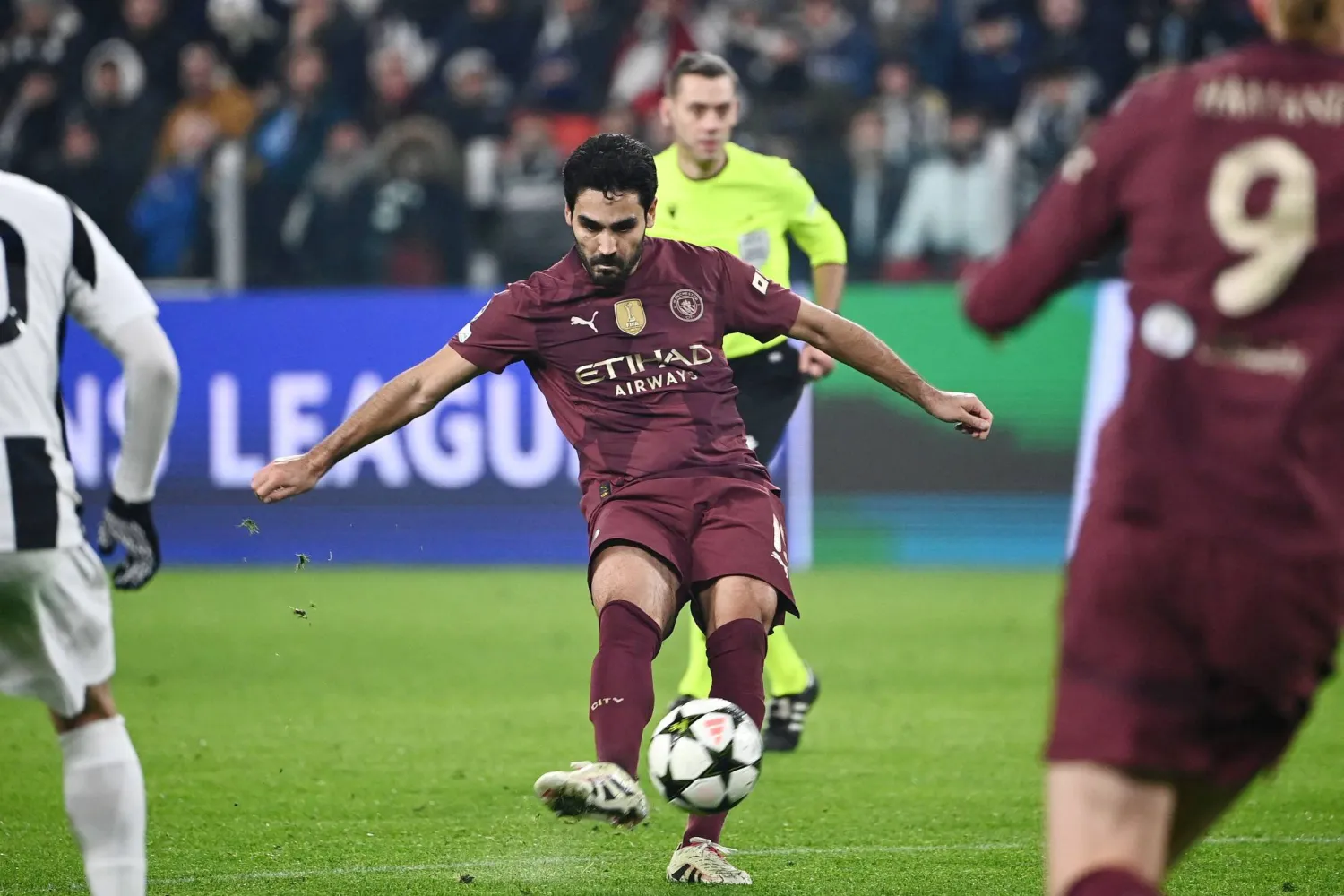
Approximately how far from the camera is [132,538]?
13.5 feet

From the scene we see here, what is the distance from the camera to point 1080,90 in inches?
586

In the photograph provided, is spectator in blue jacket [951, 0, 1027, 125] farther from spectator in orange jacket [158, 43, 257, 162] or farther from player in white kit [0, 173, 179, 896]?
player in white kit [0, 173, 179, 896]

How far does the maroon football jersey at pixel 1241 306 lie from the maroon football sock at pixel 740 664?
2.07m

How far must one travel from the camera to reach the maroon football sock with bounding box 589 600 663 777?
185 inches

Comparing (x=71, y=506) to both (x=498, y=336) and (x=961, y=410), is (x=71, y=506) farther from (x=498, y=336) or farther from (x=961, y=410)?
(x=961, y=410)

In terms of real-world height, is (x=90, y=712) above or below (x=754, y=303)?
below

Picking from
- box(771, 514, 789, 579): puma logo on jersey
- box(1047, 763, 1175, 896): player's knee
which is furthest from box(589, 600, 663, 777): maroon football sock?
box(1047, 763, 1175, 896): player's knee

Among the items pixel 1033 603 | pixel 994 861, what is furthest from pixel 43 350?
pixel 1033 603

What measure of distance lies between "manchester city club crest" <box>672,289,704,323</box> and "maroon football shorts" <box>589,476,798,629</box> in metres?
0.44

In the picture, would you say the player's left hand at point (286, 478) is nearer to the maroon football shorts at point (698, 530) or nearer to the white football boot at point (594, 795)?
the maroon football shorts at point (698, 530)

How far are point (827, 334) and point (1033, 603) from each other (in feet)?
21.4

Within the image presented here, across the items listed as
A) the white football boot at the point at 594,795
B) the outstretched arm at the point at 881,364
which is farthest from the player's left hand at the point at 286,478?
the outstretched arm at the point at 881,364

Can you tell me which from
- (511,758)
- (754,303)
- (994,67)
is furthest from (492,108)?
(754,303)

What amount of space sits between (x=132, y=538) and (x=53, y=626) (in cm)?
27
